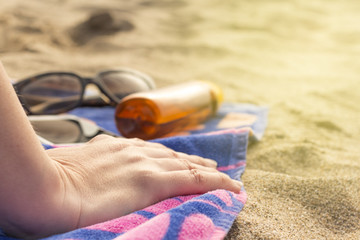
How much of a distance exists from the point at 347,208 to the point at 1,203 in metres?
0.78

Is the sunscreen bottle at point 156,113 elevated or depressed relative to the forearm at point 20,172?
depressed

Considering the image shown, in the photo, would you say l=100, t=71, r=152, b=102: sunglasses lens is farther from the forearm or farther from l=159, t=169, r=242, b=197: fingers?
the forearm

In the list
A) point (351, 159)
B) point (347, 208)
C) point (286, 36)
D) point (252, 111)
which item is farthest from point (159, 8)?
point (347, 208)

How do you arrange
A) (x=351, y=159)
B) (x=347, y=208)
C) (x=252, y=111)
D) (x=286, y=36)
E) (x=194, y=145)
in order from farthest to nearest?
(x=286, y=36)
(x=252, y=111)
(x=351, y=159)
(x=194, y=145)
(x=347, y=208)

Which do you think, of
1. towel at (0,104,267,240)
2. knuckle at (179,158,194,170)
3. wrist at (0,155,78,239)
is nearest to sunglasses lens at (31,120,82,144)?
towel at (0,104,267,240)

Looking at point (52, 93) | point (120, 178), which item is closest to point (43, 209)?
point (120, 178)

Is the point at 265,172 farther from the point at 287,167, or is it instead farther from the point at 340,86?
the point at 340,86

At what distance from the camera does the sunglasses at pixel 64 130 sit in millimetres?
1383

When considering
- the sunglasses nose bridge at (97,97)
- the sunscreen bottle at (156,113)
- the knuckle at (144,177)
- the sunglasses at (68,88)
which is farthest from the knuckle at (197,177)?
the sunglasses nose bridge at (97,97)

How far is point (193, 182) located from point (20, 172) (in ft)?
1.29

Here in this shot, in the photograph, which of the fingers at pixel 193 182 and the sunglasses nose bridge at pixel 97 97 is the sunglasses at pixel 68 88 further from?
the fingers at pixel 193 182

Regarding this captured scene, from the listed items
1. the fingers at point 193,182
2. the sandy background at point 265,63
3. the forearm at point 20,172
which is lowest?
the sandy background at point 265,63

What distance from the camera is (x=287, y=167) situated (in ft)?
4.09

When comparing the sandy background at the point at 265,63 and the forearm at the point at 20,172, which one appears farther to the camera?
the sandy background at the point at 265,63
